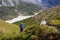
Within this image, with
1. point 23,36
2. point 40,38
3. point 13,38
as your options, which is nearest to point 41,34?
point 40,38

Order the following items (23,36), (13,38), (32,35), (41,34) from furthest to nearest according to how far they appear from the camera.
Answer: (13,38), (23,36), (32,35), (41,34)

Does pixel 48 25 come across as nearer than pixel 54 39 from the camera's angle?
No

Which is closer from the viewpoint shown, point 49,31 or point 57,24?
point 49,31

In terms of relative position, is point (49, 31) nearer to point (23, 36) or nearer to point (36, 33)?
point (36, 33)

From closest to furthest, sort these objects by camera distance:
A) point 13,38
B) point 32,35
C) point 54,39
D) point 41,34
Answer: point 54,39 → point 41,34 → point 32,35 → point 13,38

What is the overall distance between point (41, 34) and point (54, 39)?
2309mm

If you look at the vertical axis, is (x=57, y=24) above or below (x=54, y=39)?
above

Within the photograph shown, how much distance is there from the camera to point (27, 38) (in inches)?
1192

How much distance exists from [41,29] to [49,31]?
1833mm

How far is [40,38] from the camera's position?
27.4 meters

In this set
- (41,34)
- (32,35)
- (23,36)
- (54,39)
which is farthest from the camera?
(23,36)

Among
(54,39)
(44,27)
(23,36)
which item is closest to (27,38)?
(23,36)

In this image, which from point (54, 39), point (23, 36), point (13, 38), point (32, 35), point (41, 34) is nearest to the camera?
point (54, 39)

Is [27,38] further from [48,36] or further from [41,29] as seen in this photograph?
[48,36]
